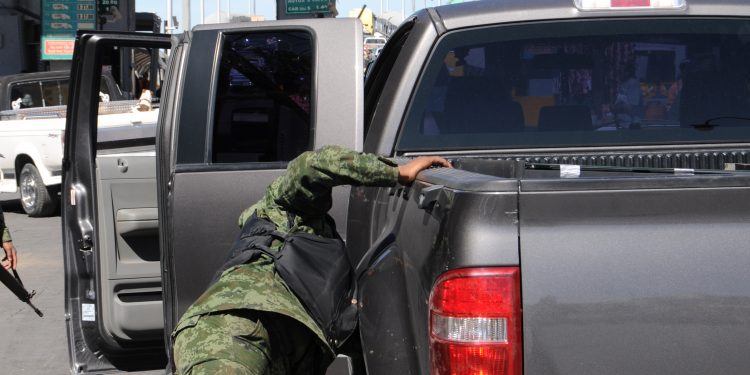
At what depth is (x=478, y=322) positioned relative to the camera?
2230mm

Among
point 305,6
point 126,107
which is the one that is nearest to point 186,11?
point 305,6

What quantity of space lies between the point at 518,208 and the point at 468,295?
0.72 ft

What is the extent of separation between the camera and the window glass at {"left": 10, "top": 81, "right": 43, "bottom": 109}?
57.3 feet

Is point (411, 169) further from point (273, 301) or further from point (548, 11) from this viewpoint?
point (548, 11)

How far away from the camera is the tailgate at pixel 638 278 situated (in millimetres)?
2150

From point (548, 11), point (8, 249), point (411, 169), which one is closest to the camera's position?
point (411, 169)

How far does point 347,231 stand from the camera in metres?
3.84

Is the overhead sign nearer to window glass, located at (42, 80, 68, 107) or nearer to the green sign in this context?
the green sign

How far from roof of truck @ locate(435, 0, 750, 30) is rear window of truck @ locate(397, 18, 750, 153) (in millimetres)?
38

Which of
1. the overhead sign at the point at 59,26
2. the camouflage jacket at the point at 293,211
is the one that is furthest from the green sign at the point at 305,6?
the camouflage jacket at the point at 293,211

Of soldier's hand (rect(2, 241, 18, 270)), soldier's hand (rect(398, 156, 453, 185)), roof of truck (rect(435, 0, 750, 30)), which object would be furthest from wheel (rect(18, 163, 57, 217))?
soldier's hand (rect(398, 156, 453, 185))

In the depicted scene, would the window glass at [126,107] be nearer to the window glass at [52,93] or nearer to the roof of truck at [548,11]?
the window glass at [52,93]

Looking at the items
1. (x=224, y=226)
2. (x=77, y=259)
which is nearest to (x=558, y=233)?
(x=224, y=226)

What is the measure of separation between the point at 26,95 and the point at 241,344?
51.7ft
